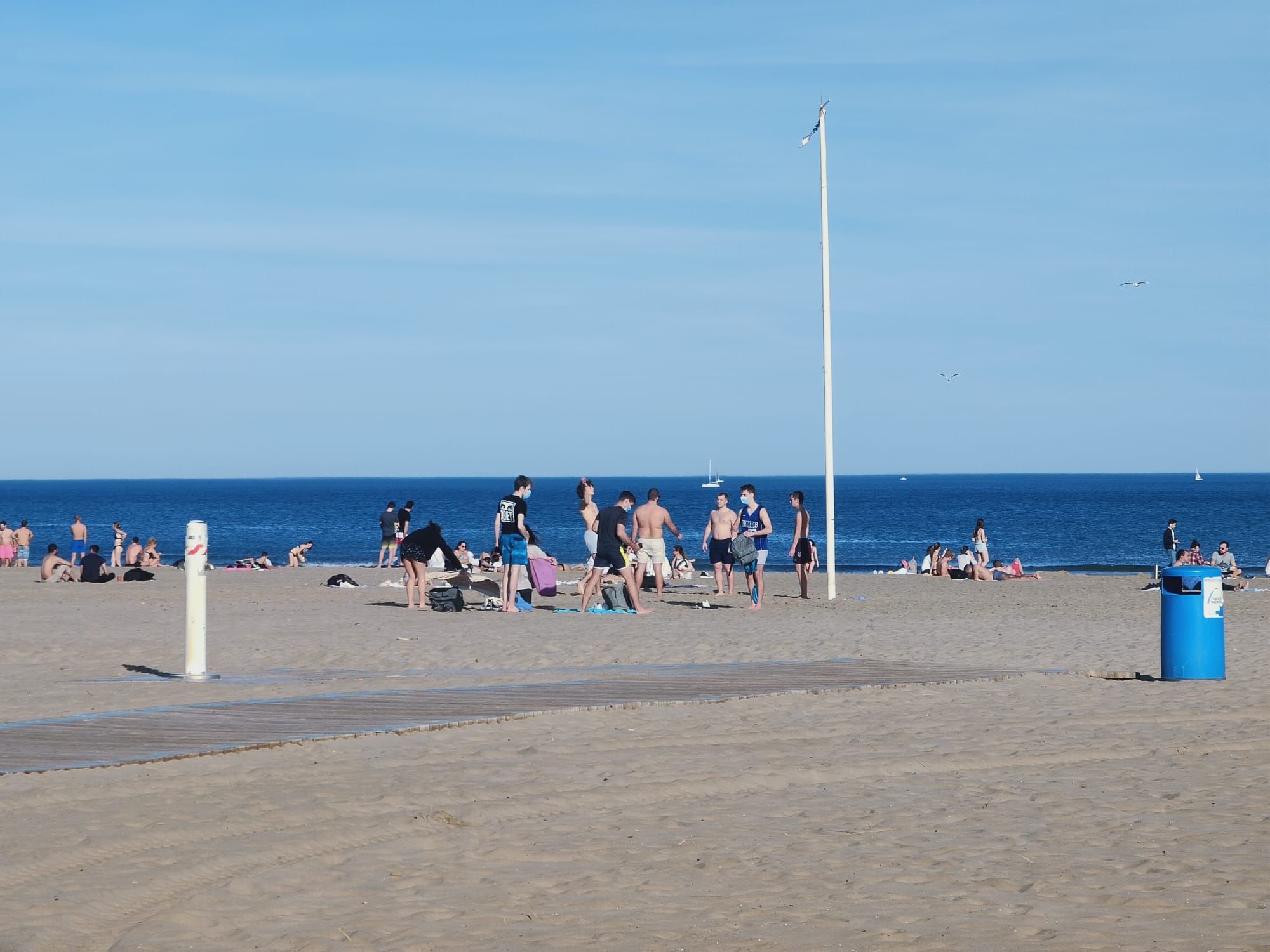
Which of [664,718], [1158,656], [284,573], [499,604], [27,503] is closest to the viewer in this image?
[664,718]

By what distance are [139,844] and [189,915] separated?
3.47ft

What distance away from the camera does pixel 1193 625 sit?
11.8 m

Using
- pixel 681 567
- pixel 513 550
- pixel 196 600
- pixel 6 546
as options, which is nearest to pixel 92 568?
pixel 6 546

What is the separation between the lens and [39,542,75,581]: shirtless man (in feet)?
95.6

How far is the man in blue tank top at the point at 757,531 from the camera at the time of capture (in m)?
19.9

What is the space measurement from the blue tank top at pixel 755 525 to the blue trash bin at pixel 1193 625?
27.3 ft

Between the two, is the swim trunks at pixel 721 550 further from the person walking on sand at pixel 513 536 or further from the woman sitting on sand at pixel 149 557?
the woman sitting on sand at pixel 149 557

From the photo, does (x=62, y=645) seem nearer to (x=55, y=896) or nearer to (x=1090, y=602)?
(x=55, y=896)

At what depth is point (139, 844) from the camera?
6.09m

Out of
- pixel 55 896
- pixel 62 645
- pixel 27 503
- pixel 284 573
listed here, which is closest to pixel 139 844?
pixel 55 896

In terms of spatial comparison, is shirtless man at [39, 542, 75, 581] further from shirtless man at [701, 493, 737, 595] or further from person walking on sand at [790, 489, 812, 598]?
person walking on sand at [790, 489, 812, 598]

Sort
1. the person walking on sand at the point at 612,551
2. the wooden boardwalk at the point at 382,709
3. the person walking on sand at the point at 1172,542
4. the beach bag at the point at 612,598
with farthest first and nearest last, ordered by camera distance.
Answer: the person walking on sand at the point at 1172,542 → the beach bag at the point at 612,598 → the person walking on sand at the point at 612,551 → the wooden boardwalk at the point at 382,709

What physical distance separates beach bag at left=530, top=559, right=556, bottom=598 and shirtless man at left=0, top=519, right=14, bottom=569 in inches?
903

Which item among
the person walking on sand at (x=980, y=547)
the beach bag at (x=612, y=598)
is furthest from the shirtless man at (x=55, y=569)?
the person walking on sand at (x=980, y=547)
